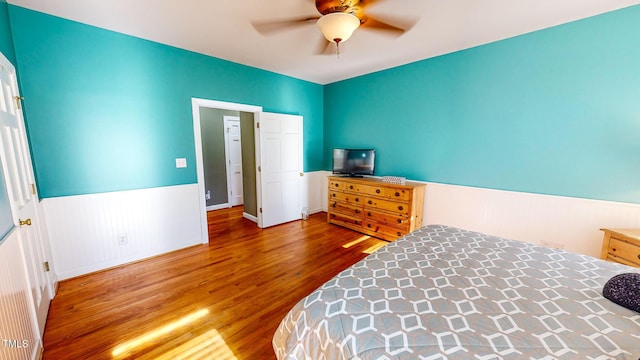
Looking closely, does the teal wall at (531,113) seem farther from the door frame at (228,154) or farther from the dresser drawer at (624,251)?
the door frame at (228,154)

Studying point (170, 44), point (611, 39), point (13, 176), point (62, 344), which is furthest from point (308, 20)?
point (62, 344)

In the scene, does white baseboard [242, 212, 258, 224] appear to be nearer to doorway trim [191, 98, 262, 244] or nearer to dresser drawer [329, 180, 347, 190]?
doorway trim [191, 98, 262, 244]

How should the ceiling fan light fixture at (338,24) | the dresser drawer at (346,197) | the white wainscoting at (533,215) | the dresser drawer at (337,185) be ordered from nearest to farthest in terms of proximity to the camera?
the ceiling fan light fixture at (338,24) < the white wainscoting at (533,215) < the dresser drawer at (346,197) < the dresser drawer at (337,185)

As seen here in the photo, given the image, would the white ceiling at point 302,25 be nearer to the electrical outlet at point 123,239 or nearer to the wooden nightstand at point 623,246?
the wooden nightstand at point 623,246

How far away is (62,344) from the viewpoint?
1.63m

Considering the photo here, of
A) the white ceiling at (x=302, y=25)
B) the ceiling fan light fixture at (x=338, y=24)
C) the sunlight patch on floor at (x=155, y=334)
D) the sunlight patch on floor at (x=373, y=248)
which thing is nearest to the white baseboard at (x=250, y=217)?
the sunlight patch on floor at (x=373, y=248)

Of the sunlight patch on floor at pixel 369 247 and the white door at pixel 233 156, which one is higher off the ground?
the white door at pixel 233 156

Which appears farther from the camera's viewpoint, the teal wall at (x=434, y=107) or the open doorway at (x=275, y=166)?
the open doorway at (x=275, y=166)

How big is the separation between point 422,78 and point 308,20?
6.28ft

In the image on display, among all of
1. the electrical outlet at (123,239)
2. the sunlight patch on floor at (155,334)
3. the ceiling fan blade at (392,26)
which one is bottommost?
the sunlight patch on floor at (155,334)

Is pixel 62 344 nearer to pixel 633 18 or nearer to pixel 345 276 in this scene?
pixel 345 276

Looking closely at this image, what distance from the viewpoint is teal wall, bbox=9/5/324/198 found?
2.19 m

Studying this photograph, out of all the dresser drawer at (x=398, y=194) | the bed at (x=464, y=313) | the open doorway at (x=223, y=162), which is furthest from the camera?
the open doorway at (x=223, y=162)

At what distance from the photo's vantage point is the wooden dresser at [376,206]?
3184 mm
